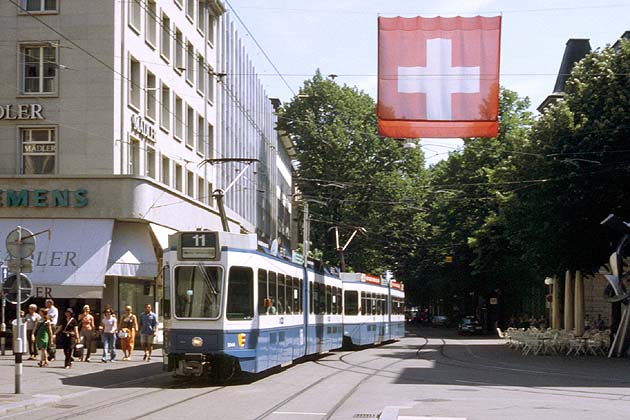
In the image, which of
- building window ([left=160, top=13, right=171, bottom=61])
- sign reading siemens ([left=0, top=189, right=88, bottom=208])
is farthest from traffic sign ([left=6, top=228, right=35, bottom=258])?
building window ([left=160, top=13, right=171, bottom=61])

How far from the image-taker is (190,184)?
4747 centimetres

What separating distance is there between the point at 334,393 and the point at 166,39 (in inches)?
1067

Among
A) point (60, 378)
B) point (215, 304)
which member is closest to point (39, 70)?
point (60, 378)

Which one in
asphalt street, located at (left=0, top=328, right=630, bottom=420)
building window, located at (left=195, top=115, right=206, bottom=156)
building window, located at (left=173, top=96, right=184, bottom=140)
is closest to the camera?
asphalt street, located at (left=0, top=328, right=630, bottom=420)

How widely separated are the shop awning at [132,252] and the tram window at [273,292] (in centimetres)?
1282

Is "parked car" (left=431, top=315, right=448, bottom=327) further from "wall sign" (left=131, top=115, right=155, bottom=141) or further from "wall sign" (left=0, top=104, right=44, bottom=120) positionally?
"wall sign" (left=0, top=104, right=44, bottom=120)

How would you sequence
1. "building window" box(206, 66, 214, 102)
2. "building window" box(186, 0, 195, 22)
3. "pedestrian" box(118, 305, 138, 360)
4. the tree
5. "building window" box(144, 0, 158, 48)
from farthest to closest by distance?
the tree < "building window" box(206, 66, 214, 102) < "building window" box(186, 0, 195, 22) < "building window" box(144, 0, 158, 48) < "pedestrian" box(118, 305, 138, 360)

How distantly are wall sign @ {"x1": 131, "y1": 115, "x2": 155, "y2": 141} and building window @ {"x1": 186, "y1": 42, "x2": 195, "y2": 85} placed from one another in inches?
271

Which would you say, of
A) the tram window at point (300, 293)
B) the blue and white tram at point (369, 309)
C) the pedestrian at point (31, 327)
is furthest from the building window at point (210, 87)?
the tram window at point (300, 293)

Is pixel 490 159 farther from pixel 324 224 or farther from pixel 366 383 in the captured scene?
pixel 366 383

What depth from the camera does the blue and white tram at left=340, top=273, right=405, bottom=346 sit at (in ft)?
127

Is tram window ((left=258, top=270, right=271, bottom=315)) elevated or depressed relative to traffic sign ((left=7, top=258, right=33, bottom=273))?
depressed

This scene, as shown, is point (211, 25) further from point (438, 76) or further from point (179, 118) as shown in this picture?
point (438, 76)

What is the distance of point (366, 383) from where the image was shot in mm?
22156
